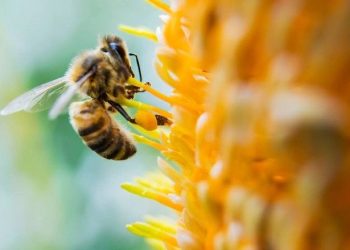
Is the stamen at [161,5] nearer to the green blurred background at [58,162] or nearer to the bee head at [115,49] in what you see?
the bee head at [115,49]

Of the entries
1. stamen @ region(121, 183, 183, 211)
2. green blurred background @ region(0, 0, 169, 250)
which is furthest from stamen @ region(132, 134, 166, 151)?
green blurred background @ region(0, 0, 169, 250)

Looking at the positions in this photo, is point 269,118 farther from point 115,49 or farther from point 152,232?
point 115,49

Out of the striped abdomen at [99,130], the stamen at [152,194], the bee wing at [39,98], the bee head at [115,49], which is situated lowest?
the stamen at [152,194]

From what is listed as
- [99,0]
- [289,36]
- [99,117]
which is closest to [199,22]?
[289,36]

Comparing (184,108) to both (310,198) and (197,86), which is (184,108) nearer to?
(197,86)

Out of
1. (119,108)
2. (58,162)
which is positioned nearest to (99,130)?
(119,108)

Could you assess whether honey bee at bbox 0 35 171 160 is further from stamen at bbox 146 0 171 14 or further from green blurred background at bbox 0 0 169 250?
green blurred background at bbox 0 0 169 250

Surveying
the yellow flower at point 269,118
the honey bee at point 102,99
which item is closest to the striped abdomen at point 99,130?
the honey bee at point 102,99
